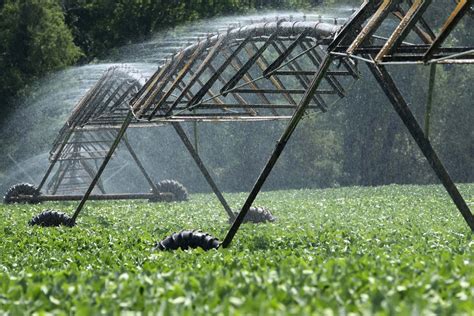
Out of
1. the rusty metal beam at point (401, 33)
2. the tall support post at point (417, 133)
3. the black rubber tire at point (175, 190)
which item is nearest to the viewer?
the rusty metal beam at point (401, 33)

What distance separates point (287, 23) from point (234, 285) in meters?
6.57

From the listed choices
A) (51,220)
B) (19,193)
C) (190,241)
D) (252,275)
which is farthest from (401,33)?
(19,193)

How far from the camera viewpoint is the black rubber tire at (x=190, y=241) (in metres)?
11.7

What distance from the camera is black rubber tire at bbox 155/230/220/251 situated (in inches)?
460

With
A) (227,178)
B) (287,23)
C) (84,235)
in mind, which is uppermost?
(287,23)

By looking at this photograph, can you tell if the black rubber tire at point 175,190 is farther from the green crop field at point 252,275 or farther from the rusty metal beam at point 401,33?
the rusty metal beam at point 401,33

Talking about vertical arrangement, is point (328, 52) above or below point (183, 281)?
below

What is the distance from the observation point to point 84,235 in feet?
48.2

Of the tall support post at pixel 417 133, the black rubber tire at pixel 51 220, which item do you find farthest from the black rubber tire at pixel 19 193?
the tall support post at pixel 417 133

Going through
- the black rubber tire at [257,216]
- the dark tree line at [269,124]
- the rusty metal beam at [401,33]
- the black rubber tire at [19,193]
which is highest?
the rusty metal beam at [401,33]

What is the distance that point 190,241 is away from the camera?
11828mm

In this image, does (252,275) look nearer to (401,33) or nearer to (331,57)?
(401,33)

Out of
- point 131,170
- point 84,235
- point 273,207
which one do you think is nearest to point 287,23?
point 84,235

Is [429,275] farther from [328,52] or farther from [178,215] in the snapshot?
[178,215]
